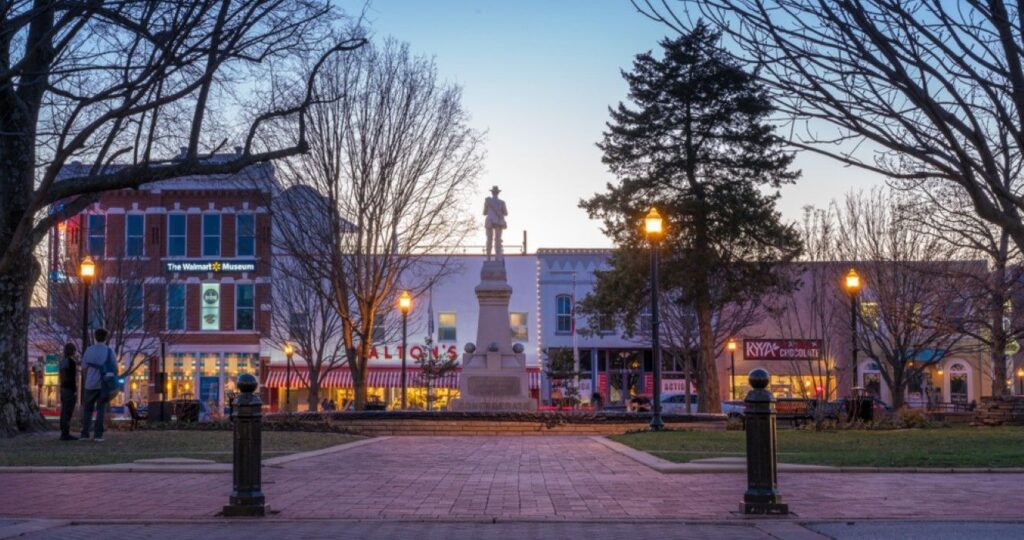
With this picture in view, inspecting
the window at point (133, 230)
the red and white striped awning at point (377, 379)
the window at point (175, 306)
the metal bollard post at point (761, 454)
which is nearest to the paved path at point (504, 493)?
the metal bollard post at point (761, 454)

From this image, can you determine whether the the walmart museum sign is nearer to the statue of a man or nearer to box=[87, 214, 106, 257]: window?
box=[87, 214, 106, 257]: window

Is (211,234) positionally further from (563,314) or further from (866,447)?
(866,447)

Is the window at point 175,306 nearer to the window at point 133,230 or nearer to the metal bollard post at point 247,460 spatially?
the window at point 133,230

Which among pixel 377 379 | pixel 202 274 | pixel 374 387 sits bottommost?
pixel 374 387

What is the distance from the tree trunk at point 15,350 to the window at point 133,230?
32.6 metres

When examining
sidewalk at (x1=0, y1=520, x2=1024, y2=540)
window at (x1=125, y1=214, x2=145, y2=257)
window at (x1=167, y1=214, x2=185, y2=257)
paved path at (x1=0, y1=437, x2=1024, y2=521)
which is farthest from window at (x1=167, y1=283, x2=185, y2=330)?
sidewalk at (x1=0, y1=520, x2=1024, y2=540)

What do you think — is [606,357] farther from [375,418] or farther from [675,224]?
[375,418]

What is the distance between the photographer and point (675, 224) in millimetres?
38750

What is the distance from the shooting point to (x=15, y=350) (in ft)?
63.4

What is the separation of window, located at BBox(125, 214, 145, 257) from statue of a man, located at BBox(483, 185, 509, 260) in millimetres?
22827

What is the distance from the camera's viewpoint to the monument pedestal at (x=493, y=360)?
32.8m

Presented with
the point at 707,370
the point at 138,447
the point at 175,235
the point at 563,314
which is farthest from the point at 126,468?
the point at 563,314

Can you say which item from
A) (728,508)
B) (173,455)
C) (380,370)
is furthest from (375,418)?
(380,370)

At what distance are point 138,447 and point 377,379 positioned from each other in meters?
38.1
